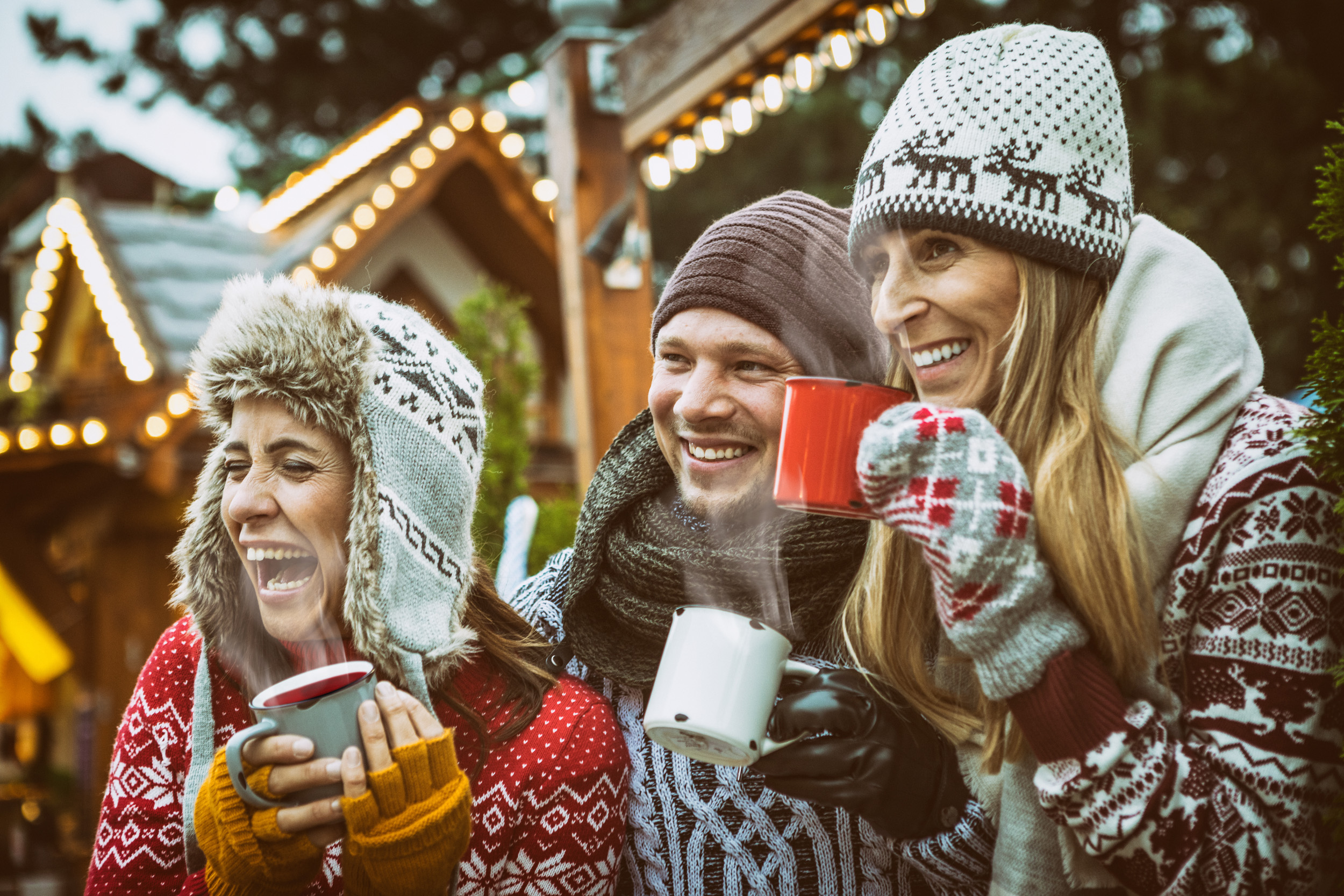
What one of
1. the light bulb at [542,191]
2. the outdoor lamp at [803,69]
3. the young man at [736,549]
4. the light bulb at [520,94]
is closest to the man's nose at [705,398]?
the young man at [736,549]

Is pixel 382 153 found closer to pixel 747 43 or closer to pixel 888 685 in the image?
pixel 747 43

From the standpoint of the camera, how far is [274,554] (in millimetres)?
2010

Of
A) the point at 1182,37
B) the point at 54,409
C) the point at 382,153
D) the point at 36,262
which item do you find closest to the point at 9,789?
the point at 54,409

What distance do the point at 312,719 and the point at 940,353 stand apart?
41.6 inches

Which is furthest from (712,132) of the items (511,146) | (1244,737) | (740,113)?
(511,146)

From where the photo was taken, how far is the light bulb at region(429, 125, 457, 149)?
9.56 meters

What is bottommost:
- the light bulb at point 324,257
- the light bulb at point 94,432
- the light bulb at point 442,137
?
the light bulb at point 94,432

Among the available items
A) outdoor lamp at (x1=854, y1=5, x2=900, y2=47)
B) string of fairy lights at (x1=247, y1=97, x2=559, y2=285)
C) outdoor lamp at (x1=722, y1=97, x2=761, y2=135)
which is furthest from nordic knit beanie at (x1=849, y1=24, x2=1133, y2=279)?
string of fairy lights at (x1=247, y1=97, x2=559, y2=285)

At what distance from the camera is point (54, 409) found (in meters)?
10.3

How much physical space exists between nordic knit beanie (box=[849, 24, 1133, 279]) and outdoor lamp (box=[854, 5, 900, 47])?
2425mm

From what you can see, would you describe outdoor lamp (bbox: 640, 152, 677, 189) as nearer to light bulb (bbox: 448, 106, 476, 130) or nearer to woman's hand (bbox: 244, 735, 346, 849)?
woman's hand (bbox: 244, 735, 346, 849)

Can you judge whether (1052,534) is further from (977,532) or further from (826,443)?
(826,443)

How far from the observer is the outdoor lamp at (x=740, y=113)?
4609mm

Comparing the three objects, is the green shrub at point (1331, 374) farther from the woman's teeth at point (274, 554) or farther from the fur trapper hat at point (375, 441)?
the woman's teeth at point (274, 554)
